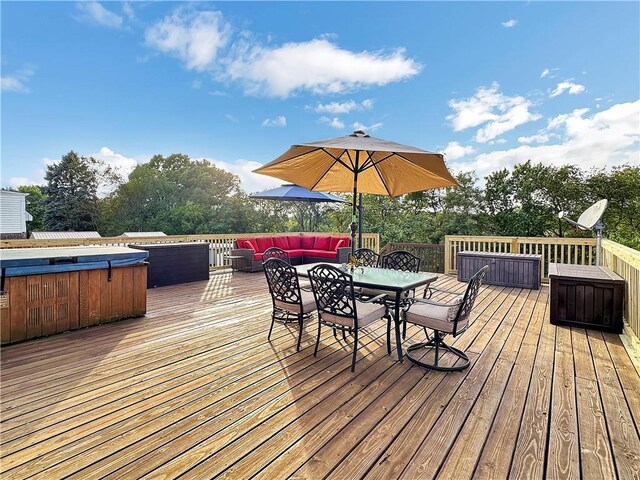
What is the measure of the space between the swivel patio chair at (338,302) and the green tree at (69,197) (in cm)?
2638

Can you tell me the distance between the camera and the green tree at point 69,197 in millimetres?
23141

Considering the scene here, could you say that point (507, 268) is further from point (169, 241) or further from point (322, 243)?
point (169, 241)

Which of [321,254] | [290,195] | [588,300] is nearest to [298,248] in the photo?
[321,254]

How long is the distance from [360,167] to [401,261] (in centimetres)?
142

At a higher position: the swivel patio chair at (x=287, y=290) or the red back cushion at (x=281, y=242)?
the red back cushion at (x=281, y=242)

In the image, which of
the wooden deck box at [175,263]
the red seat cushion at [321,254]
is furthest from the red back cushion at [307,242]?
the wooden deck box at [175,263]

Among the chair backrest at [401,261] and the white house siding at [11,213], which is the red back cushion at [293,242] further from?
the white house siding at [11,213]

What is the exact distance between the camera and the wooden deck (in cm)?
160

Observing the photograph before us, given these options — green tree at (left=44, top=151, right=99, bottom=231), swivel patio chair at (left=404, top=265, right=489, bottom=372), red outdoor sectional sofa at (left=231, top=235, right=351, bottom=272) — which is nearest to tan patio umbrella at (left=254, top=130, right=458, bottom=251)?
swivel patio chair at (left=404, top=265, right=489, bottom=372)

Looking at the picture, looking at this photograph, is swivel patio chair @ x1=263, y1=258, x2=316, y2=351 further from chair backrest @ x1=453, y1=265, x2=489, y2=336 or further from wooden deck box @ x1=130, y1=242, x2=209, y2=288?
Answer: wooden deck box @ x1=130, y1=242, x2=209, y2=288

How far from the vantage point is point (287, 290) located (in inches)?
125

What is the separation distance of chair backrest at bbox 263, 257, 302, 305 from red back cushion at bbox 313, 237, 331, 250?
5.39m

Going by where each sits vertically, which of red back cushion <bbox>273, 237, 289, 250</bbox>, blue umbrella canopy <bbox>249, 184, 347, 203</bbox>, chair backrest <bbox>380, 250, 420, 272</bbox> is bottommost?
chair backrest <bbox>380, 250, 420, 272</bbox>

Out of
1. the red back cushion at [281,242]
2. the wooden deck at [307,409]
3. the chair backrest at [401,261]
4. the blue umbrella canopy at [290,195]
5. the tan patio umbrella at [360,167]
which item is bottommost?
the wooden deck at [307,409]
